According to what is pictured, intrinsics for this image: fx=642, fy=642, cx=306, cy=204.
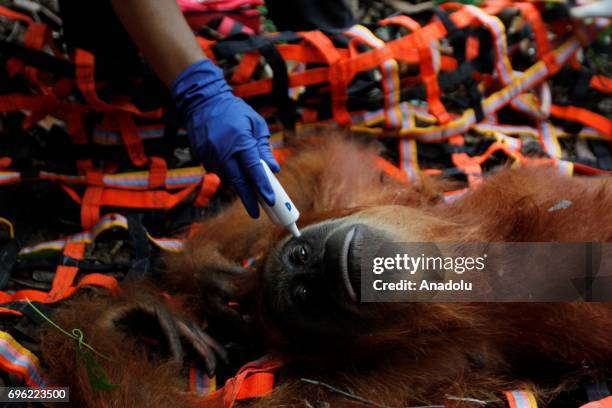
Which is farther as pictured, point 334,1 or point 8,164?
A: point 334,1

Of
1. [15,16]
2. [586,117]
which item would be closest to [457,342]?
[586,117]

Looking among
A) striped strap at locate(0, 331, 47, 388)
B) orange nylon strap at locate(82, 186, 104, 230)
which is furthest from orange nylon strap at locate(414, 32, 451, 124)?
striped strap at locate(0, 331, 47, 388)

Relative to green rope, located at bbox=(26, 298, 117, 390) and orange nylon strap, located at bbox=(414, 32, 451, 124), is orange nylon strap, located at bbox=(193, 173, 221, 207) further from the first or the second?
orange nylon strap, located at bbox=(414, 32, 451, 124)

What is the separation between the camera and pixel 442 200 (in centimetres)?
206

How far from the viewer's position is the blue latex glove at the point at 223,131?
5.65ft

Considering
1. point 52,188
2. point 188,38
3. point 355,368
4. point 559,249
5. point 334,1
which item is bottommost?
point 355,368

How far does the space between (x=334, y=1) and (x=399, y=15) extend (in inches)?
14.0

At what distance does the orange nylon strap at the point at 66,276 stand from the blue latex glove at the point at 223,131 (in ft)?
2.00

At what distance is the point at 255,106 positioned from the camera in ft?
7.72

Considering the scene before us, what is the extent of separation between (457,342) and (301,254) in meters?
0.49

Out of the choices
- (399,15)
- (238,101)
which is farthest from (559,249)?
(399,15)

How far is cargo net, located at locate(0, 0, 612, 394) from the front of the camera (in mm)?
2172

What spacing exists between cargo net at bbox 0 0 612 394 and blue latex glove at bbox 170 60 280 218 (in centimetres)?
44

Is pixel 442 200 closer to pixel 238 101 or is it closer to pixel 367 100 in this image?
pixel 367 100
